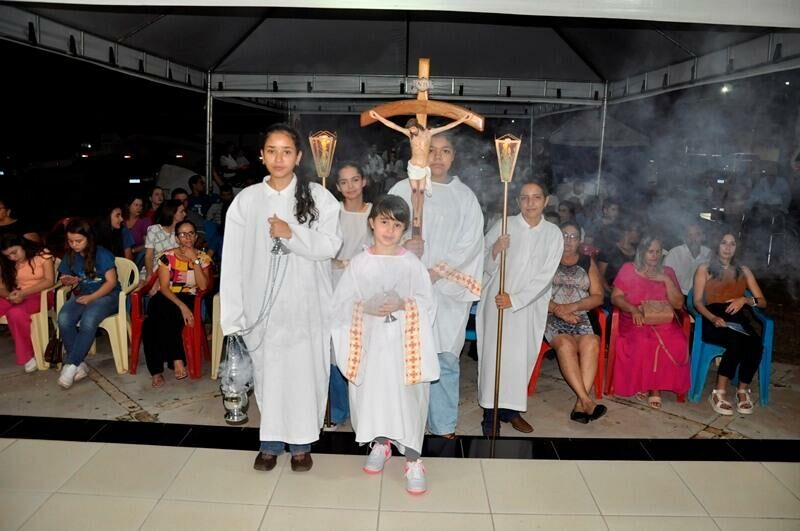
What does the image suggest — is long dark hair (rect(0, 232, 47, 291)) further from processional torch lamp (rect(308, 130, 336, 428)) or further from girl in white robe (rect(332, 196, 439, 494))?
girl in white robe (rect(332, 196, 439, 494))

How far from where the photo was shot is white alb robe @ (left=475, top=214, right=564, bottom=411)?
411 centimetres

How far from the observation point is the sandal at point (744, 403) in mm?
4473

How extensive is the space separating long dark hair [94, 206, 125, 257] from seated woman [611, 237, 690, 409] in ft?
14.0

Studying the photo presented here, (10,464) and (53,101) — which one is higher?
(53,101)

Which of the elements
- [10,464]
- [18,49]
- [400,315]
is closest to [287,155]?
[400,315]

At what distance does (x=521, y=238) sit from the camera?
13.6 ft

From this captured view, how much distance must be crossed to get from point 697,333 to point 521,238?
64.5 inches

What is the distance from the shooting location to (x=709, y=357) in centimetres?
467

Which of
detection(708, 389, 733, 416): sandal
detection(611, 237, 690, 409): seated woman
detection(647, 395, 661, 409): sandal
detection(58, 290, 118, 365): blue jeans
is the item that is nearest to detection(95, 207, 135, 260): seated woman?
detection(58, 290, 118, 365): blue jeans

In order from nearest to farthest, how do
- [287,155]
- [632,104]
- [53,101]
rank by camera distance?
[287,155] → [53,101] → [632,104]

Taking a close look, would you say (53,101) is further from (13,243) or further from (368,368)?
(368,368)

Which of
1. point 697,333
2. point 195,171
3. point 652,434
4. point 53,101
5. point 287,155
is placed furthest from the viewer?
point 195,171

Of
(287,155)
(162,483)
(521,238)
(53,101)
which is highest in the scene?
(53,101)

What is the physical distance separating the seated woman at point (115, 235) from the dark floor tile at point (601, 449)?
4.06 meters
